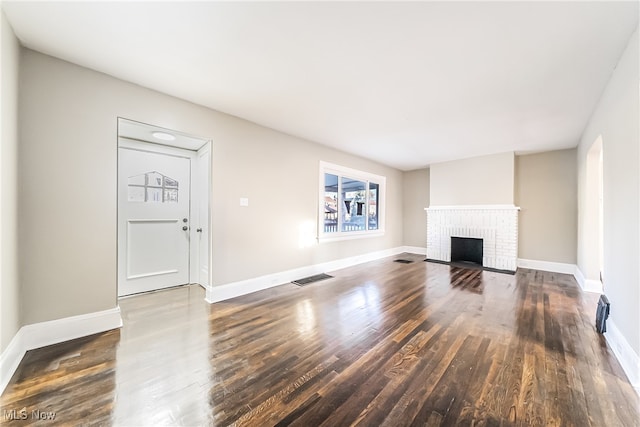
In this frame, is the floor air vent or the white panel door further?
the floor air vent

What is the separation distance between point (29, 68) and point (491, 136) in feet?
18.7

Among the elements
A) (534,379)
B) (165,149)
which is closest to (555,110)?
(534,379)

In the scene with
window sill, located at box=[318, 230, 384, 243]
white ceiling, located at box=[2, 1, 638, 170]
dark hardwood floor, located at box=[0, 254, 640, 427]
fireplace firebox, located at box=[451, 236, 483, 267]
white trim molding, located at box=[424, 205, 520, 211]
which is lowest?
dark hardwood floor, located at box=[0, 254, 640, 427]

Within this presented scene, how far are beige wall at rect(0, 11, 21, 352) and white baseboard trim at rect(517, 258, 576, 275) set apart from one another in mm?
7474

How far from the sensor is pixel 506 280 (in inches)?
169

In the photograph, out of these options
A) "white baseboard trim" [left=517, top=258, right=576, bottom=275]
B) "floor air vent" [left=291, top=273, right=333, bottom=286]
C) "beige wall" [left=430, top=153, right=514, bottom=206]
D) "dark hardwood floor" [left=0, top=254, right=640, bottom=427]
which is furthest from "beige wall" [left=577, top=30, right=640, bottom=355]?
"floor air vent" [left=291, top=273, right=333, bottom=286]

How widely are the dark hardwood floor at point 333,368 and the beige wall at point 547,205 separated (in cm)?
244

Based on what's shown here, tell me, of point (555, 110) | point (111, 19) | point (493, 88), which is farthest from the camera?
point (555, 110)

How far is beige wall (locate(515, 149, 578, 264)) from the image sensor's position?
4.87 meters

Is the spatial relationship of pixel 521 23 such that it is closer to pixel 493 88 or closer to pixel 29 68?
pixel 493 88

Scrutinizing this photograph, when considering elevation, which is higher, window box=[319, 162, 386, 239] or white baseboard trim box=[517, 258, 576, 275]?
window box=[319, 162, 386, 239]

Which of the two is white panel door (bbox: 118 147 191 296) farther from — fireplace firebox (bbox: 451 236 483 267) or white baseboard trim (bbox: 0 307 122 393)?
fireplace firebox (bbox: 451 236 483 267)

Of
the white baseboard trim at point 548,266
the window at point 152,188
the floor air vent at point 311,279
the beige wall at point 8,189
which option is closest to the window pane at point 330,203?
the floor air vent at point 311,279

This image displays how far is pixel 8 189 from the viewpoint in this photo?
1.81 metres
